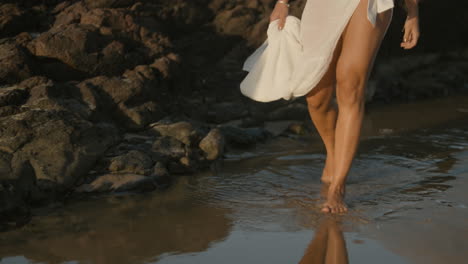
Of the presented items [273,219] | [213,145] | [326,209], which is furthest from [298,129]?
[273,219]

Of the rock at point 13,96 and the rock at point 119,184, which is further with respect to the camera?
the rock at point 13,96

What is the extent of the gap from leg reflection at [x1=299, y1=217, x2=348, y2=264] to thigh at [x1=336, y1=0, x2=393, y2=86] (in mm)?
865

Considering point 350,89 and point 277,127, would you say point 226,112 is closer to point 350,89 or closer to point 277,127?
point 277,127

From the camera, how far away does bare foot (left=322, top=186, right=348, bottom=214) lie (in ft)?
12.5

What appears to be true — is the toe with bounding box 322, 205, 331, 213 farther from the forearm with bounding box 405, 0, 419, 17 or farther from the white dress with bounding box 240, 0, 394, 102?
the forearm with bounding box 405, 0, 419, 17

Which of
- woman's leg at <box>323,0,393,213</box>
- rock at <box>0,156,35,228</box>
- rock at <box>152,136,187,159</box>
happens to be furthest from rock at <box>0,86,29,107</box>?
woman's leg at <box>323,0,393,213</box>

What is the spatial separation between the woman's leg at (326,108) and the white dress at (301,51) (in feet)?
0.51

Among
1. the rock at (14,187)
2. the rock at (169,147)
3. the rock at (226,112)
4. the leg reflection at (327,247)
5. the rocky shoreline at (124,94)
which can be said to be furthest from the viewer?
the rock at (226,112)

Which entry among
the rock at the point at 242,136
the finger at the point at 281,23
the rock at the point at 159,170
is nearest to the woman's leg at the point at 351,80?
the finger at the point at 281,23

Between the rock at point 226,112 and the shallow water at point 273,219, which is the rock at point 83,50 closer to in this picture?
the rock at point 226,112

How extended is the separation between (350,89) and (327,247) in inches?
39.8

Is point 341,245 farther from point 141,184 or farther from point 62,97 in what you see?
point 62,97

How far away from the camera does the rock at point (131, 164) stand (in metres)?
4.49

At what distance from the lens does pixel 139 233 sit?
3.54 m
